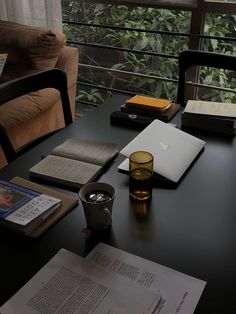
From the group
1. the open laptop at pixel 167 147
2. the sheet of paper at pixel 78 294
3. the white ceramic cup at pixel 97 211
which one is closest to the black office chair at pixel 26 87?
the open laptop at pixel 167 147

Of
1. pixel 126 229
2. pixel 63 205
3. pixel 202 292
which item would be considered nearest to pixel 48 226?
pixel 63 205

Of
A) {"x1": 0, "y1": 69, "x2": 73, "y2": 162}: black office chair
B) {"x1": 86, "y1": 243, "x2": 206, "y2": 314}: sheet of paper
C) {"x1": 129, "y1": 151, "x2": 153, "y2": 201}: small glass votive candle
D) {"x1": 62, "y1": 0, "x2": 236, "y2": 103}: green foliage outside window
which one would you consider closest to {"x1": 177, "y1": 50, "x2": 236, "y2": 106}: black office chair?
{"x1": 0, "y1": 69, "x2": 73, "y2": 162}: black office chair

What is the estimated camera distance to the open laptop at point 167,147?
1.09 meters

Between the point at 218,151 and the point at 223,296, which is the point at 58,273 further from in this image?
→ the point at 218,151

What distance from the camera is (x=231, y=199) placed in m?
1.01

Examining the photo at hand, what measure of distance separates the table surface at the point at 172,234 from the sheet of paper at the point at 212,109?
0.23 meters

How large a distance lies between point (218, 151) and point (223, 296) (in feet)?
1.88

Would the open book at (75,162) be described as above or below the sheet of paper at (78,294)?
above

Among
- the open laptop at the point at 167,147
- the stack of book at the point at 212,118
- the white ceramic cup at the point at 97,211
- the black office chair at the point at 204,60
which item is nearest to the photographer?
the white ceramic cup at the point at 97,211

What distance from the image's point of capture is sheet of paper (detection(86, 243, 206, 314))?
0.73 m

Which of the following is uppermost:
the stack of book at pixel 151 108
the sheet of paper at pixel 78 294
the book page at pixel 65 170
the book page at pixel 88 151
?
the stack of book at pixel 151 108

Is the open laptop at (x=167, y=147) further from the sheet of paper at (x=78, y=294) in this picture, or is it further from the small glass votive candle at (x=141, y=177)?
the sheet of paper at (x=78, y=294)

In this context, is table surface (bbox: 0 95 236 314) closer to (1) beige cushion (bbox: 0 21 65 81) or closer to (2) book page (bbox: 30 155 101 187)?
(2) book page (bbox: 30 155 101 187)

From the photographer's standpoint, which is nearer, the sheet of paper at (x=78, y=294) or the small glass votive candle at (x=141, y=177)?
the sheet of paper at (x=78, y=294)
